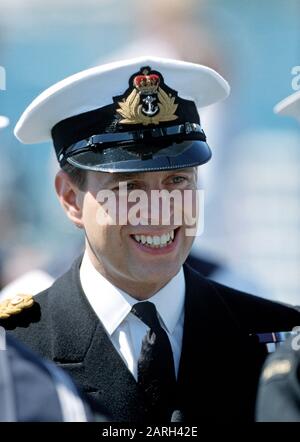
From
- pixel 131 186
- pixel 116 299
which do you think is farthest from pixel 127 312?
pixel 131 186

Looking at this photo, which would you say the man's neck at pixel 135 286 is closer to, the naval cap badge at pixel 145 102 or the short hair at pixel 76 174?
the short hair at pixel 76 174

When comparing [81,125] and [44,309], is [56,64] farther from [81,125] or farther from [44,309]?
[44,309]

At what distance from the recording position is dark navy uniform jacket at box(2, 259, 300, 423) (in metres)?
1.71

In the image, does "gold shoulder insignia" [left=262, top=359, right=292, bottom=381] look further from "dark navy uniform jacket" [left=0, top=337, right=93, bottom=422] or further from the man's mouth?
the man's mouth

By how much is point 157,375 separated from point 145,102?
0.59m

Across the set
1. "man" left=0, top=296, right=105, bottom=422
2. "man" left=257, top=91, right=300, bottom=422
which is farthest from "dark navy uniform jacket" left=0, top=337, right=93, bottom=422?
"man" left=257, top=91, right=300, bottom=422

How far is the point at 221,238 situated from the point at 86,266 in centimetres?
43

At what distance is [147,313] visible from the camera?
174 cm

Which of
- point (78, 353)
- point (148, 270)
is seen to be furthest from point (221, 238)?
point (78, 353)

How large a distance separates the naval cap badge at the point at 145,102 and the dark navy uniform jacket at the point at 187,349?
1.27ft

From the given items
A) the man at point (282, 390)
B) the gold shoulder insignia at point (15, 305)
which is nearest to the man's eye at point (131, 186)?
the gold shoulder insignia at point (15, 305)

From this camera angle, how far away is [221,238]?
6.89ft

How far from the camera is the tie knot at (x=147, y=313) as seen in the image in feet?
5.68
